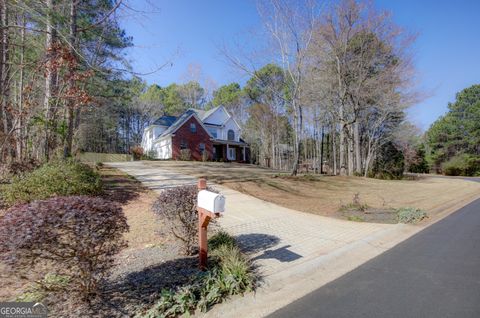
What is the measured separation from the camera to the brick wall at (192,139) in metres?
27.8

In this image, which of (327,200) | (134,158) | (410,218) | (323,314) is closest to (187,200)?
(323,314)

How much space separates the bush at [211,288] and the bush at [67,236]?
816 mm

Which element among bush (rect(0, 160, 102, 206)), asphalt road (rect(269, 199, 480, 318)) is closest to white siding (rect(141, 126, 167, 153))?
bush (rect(0, 160, 102, 206))

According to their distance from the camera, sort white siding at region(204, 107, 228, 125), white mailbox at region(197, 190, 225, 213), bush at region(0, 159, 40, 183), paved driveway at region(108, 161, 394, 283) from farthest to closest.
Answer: white siding at region(204, 107, 228, 125) → bush at region(0, 159, 40, 183) → paved driveway at region(108, 161, 394, 283) → white mailbox at region(197, 190, 225, 213)

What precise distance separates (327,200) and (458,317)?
8.09 metres

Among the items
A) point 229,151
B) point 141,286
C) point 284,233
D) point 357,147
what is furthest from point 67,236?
point 229,151

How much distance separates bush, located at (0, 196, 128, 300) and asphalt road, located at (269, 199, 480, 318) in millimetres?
2120

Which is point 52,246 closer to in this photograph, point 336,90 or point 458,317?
point 458,317

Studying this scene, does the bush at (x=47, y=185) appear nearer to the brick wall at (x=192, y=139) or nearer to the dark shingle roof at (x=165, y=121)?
the brick wall at (x=192, y=139)

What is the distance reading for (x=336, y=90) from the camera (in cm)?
2034

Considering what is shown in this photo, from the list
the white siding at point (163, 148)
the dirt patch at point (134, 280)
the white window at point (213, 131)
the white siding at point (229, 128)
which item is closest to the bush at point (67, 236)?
the dirt patch at point (134, 280)

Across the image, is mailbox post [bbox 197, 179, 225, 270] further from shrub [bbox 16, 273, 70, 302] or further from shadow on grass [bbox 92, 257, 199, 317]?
shrub [bbox 16, 273, 70, 302]

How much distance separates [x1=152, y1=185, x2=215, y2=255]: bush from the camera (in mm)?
4094

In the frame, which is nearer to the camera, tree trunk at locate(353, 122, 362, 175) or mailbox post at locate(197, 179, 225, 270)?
mailbox post at locate(197, 179, 225, 270)
